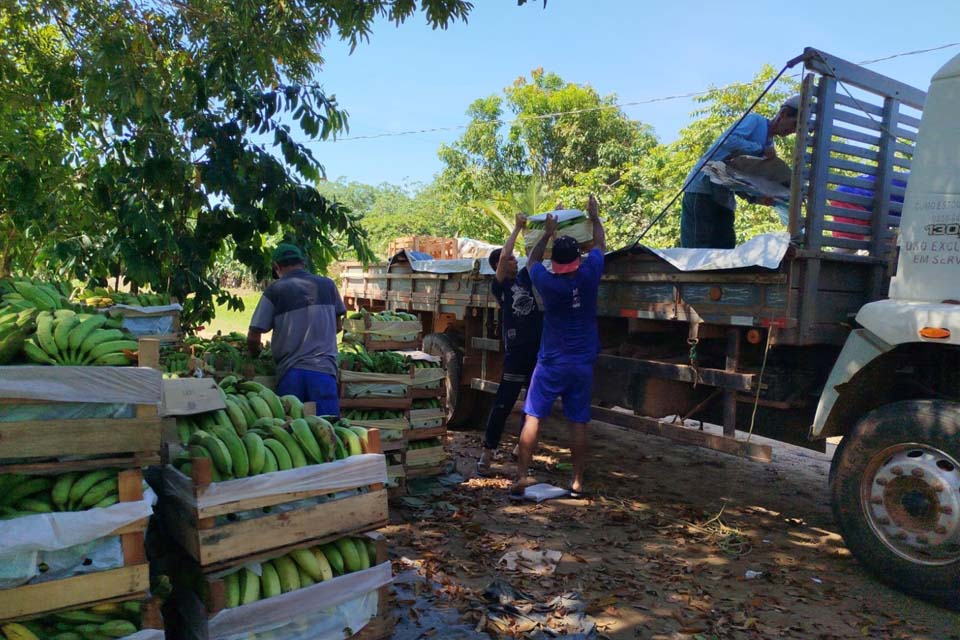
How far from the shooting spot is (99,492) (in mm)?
2750

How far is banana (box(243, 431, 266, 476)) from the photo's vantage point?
319 centimetres

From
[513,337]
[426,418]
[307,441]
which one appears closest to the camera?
[307,441]

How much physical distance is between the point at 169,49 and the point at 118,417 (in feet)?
21.1

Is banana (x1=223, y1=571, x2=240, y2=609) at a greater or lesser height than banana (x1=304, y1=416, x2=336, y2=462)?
lesser

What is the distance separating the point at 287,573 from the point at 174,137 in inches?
199

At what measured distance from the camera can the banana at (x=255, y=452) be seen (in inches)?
126

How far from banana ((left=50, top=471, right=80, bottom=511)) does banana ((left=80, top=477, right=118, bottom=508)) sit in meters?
0.06

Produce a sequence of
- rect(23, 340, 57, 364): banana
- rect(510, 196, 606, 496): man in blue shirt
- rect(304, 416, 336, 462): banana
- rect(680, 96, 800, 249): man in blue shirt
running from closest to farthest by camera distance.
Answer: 1. rect(23, 340, 57, 364): banana
2. rect(304, 416, 336, 462): banana
3. rect(510, 196, 606, 496): man in blue shirt
4. rect(680, 96, 800, 249): man in blue shirt

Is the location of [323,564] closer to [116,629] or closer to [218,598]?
[218,598]

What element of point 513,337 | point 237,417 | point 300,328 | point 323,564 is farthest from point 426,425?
point 323,564

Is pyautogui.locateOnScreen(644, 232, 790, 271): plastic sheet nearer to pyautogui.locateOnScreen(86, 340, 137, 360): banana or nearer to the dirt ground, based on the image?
the dirt ground

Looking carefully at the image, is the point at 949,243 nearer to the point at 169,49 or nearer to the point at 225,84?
the point at 225,84

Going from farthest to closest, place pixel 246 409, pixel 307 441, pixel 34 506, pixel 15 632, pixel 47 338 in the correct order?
pixel 246 409
pixel 307 441
pixel 47 338
pixel 34 506
pixel 15 632

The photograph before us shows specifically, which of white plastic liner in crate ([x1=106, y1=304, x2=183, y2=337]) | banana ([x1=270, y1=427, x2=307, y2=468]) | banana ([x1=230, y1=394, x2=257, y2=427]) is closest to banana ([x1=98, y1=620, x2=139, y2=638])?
banana ([x1=270, y1=427, x2=307, y2=468])
